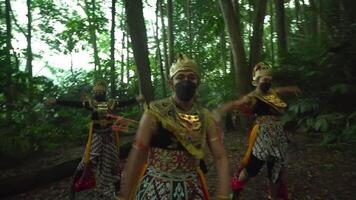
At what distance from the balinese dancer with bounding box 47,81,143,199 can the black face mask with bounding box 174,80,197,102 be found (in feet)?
13.2

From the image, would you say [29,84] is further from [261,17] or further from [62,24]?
[62,24]

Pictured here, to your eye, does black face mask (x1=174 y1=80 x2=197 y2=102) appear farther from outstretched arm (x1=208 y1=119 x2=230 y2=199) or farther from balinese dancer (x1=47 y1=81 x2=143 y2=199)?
balinese dancer (x1=47 y1=81 x2=143 y2=199)

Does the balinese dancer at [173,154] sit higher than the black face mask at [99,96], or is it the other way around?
the black face mask at [99,96]

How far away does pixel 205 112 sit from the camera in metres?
3.38

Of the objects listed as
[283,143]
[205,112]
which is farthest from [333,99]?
[205,112]

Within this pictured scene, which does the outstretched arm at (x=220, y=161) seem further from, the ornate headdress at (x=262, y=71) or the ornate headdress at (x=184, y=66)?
the ornate headdress at (x=262, y=71)

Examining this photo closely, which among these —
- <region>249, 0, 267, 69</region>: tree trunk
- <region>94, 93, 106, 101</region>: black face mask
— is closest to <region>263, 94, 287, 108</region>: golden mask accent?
<region>94, 93, 106, 101</region>: black face mask

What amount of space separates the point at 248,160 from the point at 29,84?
734cm

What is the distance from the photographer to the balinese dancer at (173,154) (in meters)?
3.13

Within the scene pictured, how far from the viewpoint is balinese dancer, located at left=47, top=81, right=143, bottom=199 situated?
23.6ft

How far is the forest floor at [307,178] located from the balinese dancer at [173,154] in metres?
4.21

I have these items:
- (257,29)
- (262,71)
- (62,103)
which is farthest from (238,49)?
(62,103)

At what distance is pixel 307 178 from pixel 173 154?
565 centimetres

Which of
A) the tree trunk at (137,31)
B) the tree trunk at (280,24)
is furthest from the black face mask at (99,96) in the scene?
the tree trunk at (280,24)
